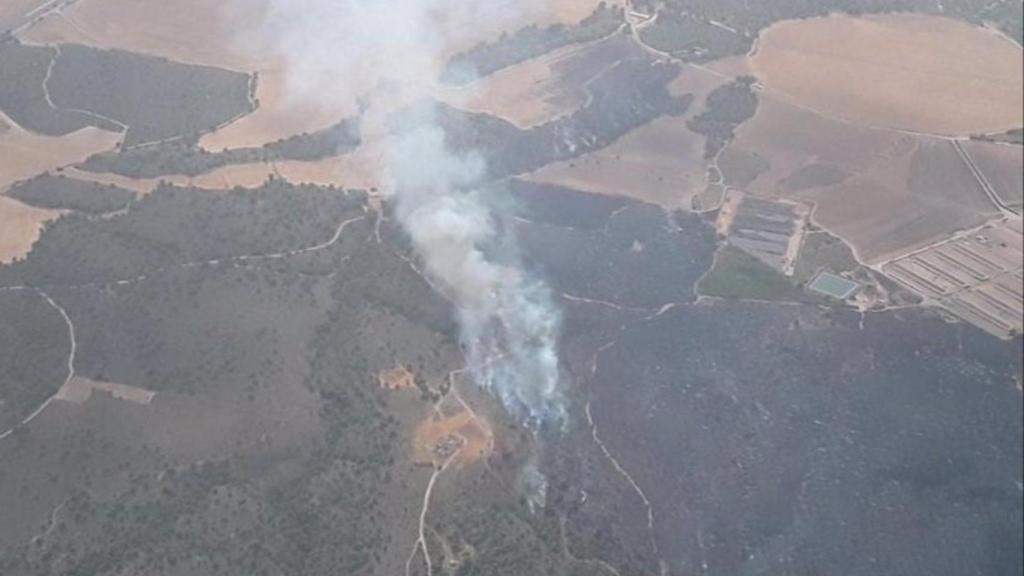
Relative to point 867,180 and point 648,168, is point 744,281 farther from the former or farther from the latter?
point 648,168

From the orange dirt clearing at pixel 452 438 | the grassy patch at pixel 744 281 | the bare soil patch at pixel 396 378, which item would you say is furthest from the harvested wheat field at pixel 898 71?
the bare soil patch at pixel 396 378

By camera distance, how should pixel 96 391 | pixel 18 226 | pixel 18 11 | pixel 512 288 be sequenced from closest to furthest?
1. pixel 96 391
2. pixel 512 288
3. pixel 18 226
4. pixel 18 11

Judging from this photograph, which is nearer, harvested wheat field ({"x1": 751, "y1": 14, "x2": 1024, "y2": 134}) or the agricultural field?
the agricultural field

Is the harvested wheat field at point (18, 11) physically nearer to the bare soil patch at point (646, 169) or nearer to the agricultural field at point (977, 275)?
the bare soil patch at point (646, 169)

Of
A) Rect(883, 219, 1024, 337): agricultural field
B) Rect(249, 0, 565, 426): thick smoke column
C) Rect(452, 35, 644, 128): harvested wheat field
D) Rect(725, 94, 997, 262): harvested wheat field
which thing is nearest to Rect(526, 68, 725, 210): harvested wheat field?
Rect(725, 94, 997, 262): harvested wheat field

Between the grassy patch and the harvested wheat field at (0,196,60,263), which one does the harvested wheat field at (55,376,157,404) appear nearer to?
the harvested wheat field at (0,196,60,263)

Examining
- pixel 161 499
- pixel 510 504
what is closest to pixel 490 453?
pixel 510 504

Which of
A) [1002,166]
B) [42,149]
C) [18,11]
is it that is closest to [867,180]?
[1002,166]
